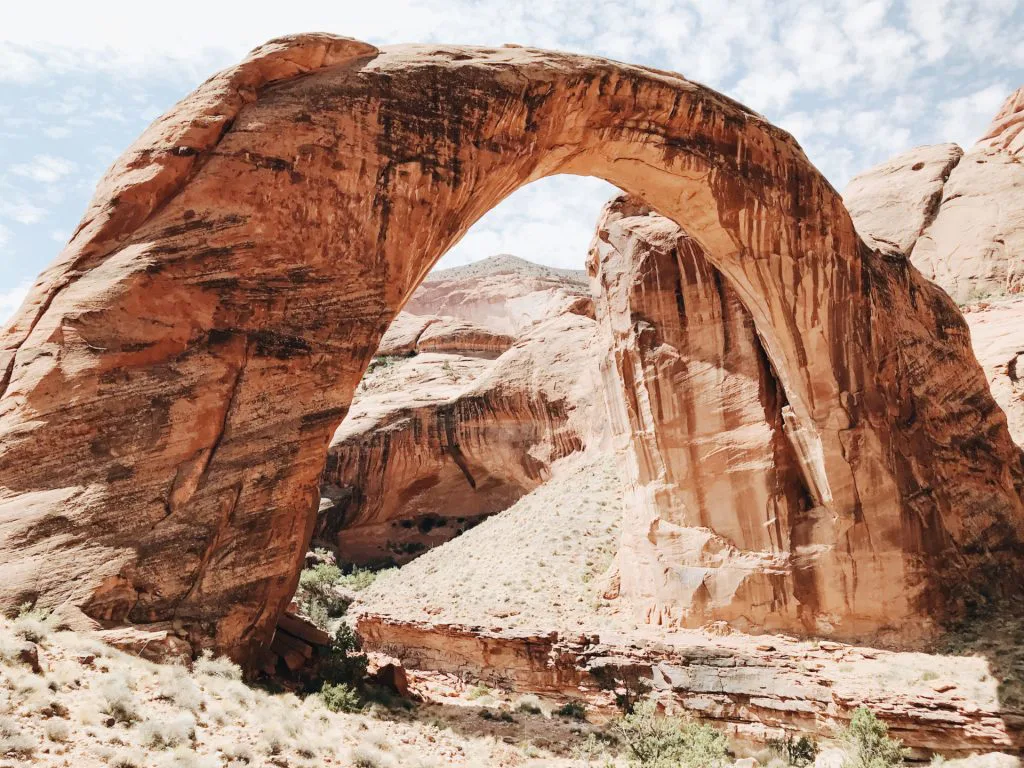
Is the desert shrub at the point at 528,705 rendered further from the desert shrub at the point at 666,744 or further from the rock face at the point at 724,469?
the rock face at the point at 724,469

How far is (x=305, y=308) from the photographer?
32.1 ft

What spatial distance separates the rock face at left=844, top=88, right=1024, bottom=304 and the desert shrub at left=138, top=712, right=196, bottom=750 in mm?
28155

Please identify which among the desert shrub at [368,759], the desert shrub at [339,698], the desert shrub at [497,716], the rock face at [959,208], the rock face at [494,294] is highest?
the rock face at [494,294]

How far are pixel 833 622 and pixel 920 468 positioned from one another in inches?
142

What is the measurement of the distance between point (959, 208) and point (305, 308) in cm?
3160

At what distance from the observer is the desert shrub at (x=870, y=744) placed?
10609 millimetres

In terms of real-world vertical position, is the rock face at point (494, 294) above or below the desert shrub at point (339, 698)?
above

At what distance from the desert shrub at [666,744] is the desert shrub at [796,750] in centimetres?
108

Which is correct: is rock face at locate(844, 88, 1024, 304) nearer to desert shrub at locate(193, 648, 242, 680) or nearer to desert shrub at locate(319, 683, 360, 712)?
desert shrub at locate(319, 683, 360, 712)

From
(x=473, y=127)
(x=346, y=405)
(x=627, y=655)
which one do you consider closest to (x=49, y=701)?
(x=346, y=405)

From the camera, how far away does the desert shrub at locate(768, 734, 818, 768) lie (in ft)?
38.4

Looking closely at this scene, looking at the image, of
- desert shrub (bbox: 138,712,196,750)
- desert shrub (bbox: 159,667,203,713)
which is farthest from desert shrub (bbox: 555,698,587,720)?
desert shrub (bbox: 138,712,196,750)

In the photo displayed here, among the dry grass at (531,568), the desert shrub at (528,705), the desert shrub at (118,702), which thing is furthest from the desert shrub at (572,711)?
the desert shrub at (118,702)

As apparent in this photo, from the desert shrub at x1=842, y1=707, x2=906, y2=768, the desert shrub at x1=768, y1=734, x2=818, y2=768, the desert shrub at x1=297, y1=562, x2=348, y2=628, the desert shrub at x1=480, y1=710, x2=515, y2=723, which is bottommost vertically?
the desert shrub at x1=768, y1=734, x2=818, y2=768
